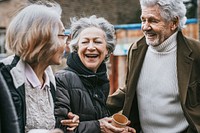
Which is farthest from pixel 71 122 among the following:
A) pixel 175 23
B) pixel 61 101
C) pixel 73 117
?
pixel 175 23

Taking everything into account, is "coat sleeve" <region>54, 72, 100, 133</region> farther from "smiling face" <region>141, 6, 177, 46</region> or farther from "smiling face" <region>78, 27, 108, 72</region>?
"smiling face" <region>141, 6, 177, 46</region>

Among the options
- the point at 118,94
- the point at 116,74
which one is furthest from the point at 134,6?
the point at 118,94

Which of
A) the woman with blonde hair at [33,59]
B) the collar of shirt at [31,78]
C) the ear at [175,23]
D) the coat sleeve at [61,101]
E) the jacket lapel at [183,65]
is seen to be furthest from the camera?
the ear at [175,23]

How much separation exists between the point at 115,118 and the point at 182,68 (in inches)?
26.3

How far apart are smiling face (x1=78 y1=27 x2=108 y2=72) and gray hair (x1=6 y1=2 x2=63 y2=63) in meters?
0.77

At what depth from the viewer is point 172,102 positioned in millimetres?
3998

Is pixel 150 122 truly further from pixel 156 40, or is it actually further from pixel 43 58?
pixel 43 58

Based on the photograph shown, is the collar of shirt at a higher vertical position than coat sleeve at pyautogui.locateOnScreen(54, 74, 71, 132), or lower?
higher

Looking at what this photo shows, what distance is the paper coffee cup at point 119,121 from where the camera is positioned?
12.2 feet

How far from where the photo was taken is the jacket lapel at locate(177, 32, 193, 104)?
12.9ft

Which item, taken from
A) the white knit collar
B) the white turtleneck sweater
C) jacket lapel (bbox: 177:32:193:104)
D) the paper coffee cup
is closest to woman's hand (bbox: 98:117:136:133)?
the paper coffee cup

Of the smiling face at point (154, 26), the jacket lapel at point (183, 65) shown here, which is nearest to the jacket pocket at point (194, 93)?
the jacket lapel at point (183, 65)

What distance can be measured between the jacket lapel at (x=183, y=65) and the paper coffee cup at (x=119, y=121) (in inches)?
18.8

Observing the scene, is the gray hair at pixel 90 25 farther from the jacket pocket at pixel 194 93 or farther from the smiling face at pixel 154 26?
the jacket pocket at pixel 194 93
